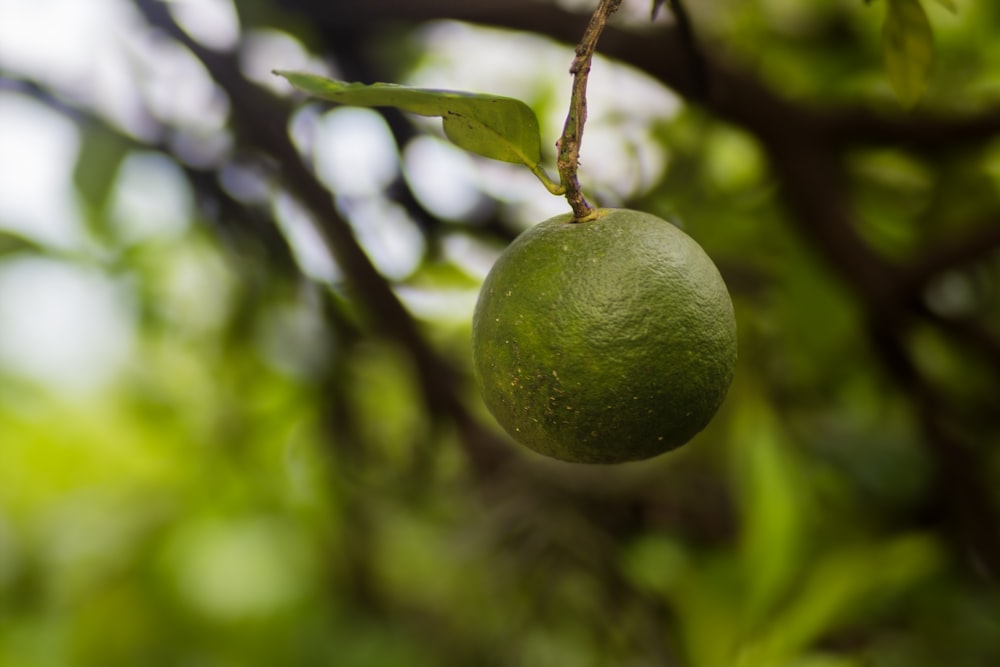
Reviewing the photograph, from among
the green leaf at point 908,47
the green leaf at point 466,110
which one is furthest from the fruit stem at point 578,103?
the green leaf at point 908,47

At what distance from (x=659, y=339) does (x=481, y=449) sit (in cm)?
81

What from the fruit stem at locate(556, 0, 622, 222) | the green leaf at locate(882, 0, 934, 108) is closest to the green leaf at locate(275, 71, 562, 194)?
the fruit stem at locate(556, 0, 622, 222)

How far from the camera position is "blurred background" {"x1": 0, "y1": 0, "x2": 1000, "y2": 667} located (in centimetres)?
106

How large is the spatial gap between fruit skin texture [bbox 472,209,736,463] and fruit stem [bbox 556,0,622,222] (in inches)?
1.4

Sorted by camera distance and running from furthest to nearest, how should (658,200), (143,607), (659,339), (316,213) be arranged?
(143,607), (658,200), (316,213), (659,339)

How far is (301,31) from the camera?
1110 mm

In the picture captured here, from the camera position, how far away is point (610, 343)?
1.54 feet

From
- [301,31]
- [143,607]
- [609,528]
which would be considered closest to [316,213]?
[301,31]

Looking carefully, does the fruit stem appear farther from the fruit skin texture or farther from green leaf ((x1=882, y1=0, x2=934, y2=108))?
green leaf ((x1=882, y1=0, x2=934, y2=108))

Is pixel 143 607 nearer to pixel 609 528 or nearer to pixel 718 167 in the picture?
pixel 609 528

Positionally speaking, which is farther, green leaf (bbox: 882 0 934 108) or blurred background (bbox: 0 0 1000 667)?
blurred background (bbox: 0 0 1000 667)

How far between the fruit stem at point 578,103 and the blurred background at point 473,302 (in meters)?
0.33

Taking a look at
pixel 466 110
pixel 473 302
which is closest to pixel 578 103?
pixel 466 110

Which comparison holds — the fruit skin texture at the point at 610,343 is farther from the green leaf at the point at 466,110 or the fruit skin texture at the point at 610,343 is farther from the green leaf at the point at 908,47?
the green leaf at the point at 908,47
